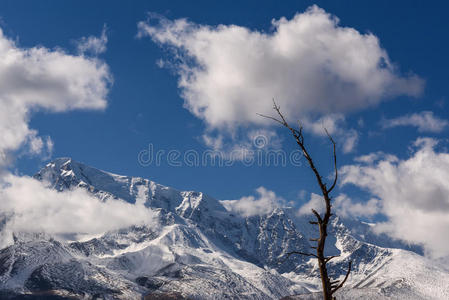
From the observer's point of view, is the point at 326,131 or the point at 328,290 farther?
the point at 326,131

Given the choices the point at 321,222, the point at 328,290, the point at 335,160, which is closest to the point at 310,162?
the point at 335,160

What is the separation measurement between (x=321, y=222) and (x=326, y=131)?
54.4 inches

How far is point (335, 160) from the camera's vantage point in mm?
7547

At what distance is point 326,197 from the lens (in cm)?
745

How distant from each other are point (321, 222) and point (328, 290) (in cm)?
90

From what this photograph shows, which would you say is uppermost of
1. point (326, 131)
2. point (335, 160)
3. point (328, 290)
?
point (326, 131)

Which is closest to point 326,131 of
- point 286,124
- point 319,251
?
point 286,124

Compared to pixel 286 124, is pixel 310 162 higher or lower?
lower

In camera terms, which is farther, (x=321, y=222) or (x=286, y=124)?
(x=286, y=124)

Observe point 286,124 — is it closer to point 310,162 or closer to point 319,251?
point 310,162

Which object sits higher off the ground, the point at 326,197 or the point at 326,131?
the point at 326,131

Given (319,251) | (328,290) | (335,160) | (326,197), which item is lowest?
(328,290)

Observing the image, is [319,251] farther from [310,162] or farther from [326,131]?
[326,131]

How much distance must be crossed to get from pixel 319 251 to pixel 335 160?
121 cm
